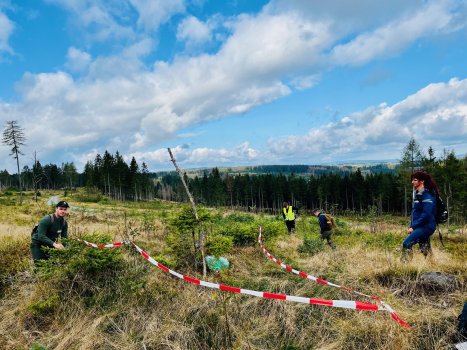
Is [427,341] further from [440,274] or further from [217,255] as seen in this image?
[217,255]

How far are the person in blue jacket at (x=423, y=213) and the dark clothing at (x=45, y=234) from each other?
21.4 feet

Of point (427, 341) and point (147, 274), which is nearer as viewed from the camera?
point (427, 341)

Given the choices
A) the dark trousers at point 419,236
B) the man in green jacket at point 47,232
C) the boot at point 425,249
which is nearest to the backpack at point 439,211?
the dark trousers at point 419,236

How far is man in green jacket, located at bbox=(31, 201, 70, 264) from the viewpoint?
20.3 ft

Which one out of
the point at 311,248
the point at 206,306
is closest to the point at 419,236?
the point at 311,248

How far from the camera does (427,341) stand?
3.71 metres

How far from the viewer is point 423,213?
6.04m

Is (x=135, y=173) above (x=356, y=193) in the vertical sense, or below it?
above

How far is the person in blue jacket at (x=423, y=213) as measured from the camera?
600 centimetres

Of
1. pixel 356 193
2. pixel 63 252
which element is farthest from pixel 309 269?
pixel 356 193

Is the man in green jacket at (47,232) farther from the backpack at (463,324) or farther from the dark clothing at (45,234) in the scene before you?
the backpack at (463,324)

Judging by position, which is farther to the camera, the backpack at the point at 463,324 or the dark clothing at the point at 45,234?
the dark clothing at the point at 45,234

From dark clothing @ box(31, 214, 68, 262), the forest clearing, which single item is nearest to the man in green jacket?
dark clothing @ box(31, 214, 68, 262)

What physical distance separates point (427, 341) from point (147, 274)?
14.4 ft
